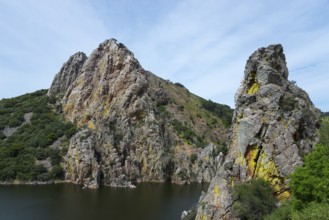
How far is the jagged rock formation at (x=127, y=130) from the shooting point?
11056cm

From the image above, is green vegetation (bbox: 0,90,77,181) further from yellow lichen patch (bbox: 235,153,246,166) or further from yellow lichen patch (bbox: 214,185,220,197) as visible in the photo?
yellow lichen patch (bbox: 235,153,246,166)

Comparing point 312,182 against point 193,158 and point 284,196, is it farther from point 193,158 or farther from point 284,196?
point 193,158

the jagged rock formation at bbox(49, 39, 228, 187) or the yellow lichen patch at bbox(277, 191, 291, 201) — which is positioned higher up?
the jagged rock formation at bbox(49, 39, 228, 187)

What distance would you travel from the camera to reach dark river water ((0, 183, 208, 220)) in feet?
202

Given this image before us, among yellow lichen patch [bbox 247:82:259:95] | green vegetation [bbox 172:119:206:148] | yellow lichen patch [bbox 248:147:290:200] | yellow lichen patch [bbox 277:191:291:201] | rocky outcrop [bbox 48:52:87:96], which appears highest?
rocky outcrop [bbox 48:52:87:96]

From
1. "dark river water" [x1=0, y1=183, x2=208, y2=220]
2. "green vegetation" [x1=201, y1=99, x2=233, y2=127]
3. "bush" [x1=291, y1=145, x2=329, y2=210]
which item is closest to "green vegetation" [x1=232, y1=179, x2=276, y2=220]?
"bush" [x1=291, y1=145, x2=329, y2=210]

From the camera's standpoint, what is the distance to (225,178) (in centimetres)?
4772

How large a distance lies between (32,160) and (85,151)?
17.2 metres

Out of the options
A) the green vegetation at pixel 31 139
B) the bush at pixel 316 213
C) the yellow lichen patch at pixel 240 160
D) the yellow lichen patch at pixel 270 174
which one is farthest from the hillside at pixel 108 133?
the bush at pixel 316 213

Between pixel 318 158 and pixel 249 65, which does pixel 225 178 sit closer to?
pixel 318 158

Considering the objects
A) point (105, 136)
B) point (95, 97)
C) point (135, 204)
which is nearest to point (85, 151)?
point (105, 136)

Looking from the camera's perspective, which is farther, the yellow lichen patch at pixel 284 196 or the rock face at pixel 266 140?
the rock face at pixel 266 140

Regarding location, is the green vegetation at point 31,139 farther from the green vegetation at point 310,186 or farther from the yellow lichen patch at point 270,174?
the green vegetation at point 310,186

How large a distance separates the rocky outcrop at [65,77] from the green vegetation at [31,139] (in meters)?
5.87
